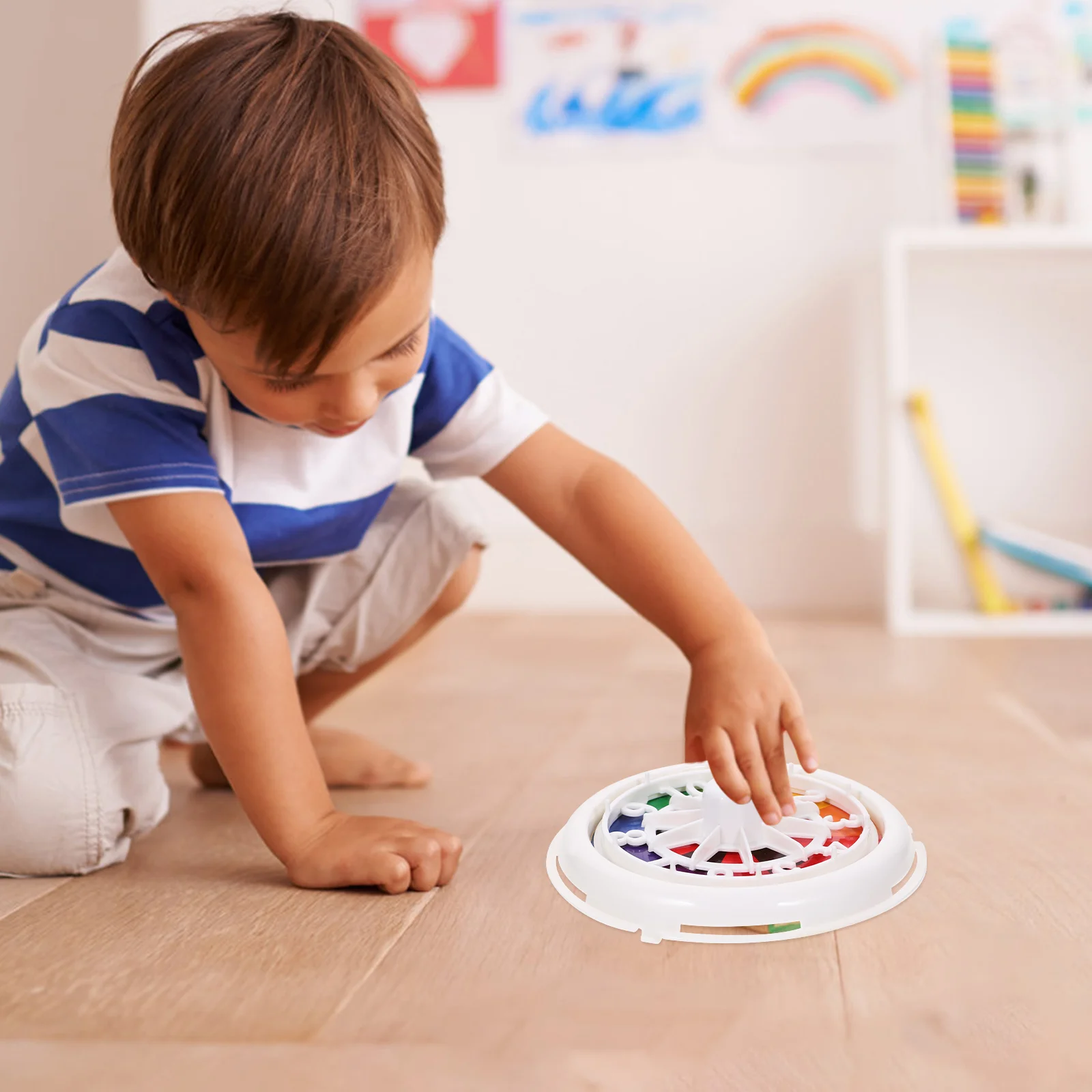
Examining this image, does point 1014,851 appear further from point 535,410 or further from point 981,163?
point 981,163

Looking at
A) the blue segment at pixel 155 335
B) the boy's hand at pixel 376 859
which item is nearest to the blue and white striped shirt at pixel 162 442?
the blue segment at pixel 155 335

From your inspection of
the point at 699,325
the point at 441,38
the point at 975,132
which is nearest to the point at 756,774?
the point at 699,325

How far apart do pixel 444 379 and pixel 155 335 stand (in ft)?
0.67

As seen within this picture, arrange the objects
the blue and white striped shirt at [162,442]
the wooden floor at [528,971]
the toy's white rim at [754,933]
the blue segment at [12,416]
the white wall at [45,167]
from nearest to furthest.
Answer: the wooden floor at [528,971] → the toy's white rim at [754,933] → the blue and white striped shirt at [162,442] → the blue segment at [12,416] → the white wall at [45,167]

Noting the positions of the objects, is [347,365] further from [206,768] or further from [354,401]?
[206,768]

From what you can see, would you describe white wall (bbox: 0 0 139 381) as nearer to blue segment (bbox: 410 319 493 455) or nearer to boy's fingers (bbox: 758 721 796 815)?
blue segment (bbox: 410 319 493 455)

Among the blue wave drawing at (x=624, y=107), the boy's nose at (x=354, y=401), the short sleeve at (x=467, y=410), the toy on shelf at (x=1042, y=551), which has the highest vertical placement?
the blue wave drawing at (x=624, y=107)

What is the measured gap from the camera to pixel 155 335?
0.70 m

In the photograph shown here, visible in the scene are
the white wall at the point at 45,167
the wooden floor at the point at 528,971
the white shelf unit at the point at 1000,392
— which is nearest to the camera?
the wooden floor at the point at 528,971

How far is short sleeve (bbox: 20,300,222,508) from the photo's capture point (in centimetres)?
68

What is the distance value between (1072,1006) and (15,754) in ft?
1.94

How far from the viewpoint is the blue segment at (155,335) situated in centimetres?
70

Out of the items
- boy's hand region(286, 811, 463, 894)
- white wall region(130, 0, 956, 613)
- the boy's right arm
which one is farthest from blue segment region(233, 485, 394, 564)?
white wall region(130, 0, 956, 613)

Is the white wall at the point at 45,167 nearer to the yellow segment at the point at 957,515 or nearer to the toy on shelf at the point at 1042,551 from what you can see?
the yellow segment at the point at 957,515
